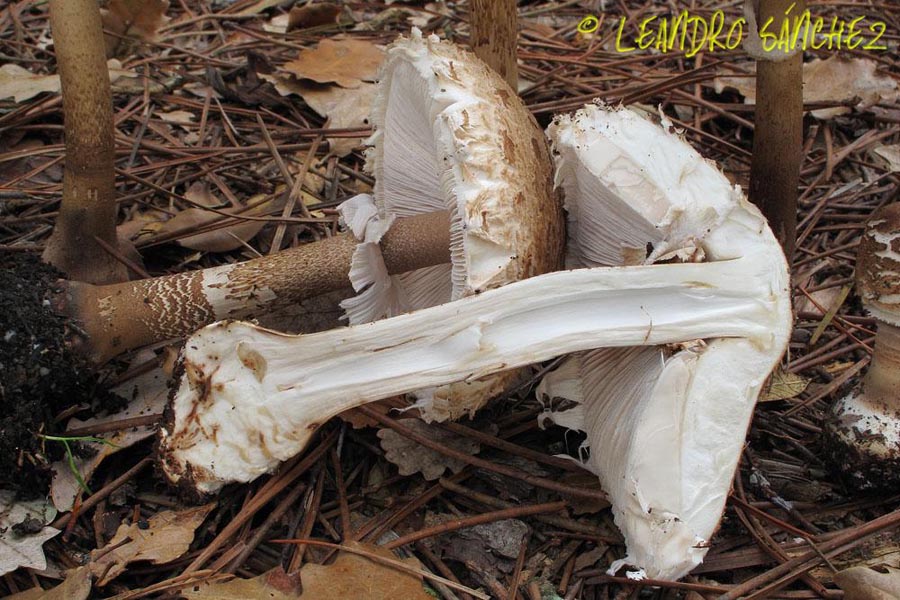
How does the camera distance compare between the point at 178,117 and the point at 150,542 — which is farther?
the point at 178,117

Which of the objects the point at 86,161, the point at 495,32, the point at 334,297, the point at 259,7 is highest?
the point at 495,32

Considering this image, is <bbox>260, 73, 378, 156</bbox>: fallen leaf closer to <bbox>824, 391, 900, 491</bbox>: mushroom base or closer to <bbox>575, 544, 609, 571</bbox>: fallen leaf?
<bbox>575, 544, 609, 571</bbox>: fallen leaf

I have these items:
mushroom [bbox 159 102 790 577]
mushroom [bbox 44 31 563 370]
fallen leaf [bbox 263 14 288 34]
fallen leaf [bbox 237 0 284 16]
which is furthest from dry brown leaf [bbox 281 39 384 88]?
mushroom [bbox 159 102 790 577]

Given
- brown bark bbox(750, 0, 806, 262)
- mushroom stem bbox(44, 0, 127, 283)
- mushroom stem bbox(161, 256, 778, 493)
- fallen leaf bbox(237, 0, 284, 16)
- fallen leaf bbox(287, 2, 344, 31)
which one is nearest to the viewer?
mushroom stem bbox(161, 256, 778, 493)

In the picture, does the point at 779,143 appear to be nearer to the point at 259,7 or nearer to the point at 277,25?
the point at 277,25

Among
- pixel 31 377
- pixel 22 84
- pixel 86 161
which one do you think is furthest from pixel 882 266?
pixel 22 84
